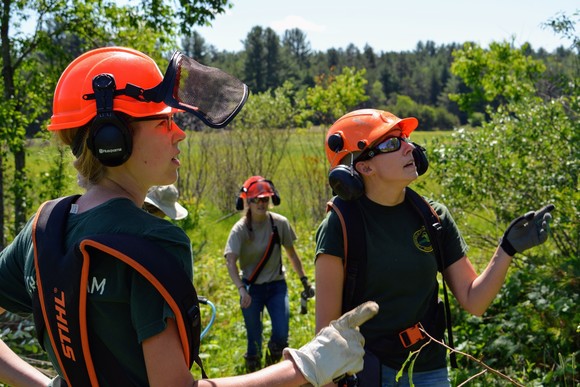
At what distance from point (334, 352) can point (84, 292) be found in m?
0.64

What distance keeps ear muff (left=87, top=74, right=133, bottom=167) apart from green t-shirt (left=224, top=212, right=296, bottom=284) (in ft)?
15.6

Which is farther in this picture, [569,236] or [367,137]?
[569,236]

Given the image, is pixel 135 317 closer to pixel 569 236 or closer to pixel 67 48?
pixel 569 236

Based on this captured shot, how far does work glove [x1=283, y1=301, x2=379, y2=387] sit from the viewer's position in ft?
5.36

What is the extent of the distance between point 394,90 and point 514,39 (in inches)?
3813

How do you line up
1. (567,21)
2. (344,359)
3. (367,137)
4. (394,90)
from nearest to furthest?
(344,359), (367,137), (567,21), (394,90)

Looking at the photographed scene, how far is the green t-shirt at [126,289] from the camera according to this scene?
1.51 m

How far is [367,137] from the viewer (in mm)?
3062

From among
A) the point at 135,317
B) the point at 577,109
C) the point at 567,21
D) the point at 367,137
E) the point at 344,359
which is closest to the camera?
the point at 135,317

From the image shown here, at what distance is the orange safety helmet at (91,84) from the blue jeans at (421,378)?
1.64m

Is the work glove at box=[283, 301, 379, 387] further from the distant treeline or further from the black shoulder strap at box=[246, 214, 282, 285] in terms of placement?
the distant treeline

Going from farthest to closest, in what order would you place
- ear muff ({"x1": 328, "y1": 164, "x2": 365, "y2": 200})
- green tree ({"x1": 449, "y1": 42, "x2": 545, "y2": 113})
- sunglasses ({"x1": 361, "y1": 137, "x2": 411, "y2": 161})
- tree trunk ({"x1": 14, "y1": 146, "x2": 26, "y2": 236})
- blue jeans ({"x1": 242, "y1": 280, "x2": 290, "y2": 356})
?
green tree ({"x1": 449, "y1": 42, "x2": 545, "y2": 113})
tree trunk ({"x1": 14, "y1": 146, "x2": 26, "y2": 236})
blue jeans ({"x1": 242, "y1": 280, "x2": 290, "y2": 356})
sunglasses ({"x1": 361, "y1": 137, "x2": 411, "y2": 161})
ear muff ({"x1": 328, "y1": 164, "x2": 365, "y2": 200})

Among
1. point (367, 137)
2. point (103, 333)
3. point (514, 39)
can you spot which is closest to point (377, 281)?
point (367, 137)

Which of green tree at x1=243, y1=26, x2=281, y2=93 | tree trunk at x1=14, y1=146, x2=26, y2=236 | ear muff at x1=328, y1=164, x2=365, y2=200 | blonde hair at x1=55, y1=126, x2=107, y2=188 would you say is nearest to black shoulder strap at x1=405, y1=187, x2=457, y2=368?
ear muff at x1=328, y1=164, x2=365, y2=200
